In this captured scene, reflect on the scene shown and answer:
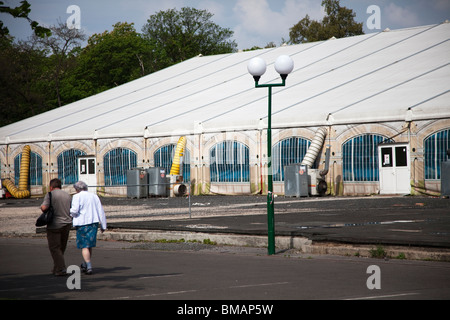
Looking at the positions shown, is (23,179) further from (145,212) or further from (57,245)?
(57,245)

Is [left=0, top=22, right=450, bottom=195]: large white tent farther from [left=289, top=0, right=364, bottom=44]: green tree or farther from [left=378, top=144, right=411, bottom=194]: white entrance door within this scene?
[left=289, top=0, right=364, bottom=44]: green tree

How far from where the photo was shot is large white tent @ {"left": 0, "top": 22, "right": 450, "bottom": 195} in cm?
3088

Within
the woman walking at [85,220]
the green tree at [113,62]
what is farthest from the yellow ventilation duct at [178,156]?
the green tree at [113,62]

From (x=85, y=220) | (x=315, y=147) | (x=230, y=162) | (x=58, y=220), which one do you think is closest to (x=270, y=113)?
(x=85, y=220)

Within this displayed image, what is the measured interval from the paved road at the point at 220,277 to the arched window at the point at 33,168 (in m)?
26.1

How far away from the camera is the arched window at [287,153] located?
3219cm

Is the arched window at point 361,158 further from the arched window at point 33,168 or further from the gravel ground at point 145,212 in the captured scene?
the arched window at point 33,168

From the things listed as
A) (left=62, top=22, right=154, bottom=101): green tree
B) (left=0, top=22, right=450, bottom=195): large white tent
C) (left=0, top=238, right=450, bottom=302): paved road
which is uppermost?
(left=62, top=22, right=154, bottom=101): green tree

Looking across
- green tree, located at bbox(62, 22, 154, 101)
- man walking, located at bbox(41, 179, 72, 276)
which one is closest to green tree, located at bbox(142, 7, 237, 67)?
green tree, located at bbox(62, 22, 154, 101)

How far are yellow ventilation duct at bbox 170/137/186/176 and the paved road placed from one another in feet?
64.5

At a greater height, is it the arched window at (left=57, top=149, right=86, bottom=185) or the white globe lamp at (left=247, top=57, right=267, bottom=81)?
the white globe lamp at (left=247, top=57, right=267, bottom=81)

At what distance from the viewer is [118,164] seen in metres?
37.5

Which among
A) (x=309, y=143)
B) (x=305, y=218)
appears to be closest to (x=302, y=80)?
(x=309, y=143)

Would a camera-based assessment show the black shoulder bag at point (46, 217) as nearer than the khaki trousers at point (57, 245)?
No
